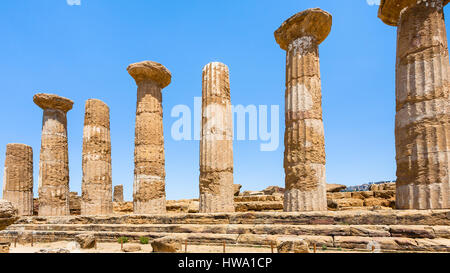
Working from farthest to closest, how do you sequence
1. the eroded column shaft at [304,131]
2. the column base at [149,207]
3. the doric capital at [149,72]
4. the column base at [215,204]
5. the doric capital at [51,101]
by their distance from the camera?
1. the doric capital at [51,101]
2. the doric capital at [149,72]
3. the column base at [149,207]
4. the column base at [215,204]
5. the eroded column shaft at [304,131]

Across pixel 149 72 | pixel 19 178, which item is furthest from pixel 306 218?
pixel 19 178

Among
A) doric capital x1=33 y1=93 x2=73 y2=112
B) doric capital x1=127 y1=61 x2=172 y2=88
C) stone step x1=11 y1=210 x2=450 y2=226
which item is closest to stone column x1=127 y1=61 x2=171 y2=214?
doric capital x1=127 y1=61 x2=172 y2=88

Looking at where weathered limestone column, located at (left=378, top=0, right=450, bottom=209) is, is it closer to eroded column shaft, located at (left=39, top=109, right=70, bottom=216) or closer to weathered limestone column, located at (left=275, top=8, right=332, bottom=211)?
weathered limestone column, located at (left=275, top=8, right=332, bottom=211)

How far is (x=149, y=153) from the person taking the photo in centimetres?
1398

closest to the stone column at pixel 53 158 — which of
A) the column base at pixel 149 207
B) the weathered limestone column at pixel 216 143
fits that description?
the column base at pixel 149 207

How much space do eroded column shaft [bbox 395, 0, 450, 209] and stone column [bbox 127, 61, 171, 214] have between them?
9.29 meters

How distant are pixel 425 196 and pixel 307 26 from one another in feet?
18.6

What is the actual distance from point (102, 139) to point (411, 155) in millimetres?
13009

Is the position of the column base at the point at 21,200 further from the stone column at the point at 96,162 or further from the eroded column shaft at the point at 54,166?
the stone column at the point at 96,162

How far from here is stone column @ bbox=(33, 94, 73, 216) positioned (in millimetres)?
16203

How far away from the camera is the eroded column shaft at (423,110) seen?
717cm

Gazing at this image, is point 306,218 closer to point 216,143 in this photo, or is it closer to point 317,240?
point 317,240
